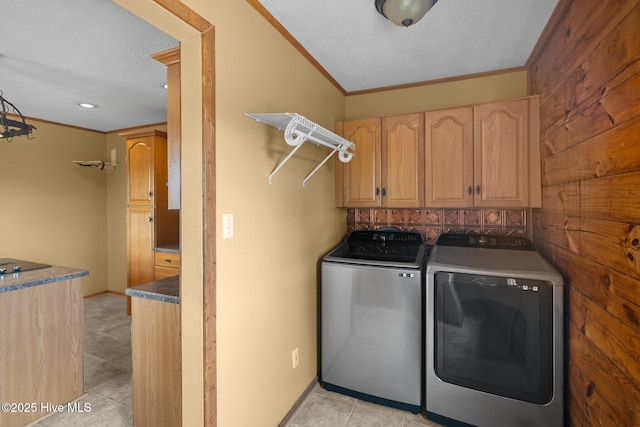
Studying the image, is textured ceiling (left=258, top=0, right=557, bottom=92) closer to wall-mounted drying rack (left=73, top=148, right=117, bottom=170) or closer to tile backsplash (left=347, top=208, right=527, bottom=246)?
tile backsplash (left=347, top=208, right=527, bottom=246)

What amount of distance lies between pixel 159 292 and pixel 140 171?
2589mm

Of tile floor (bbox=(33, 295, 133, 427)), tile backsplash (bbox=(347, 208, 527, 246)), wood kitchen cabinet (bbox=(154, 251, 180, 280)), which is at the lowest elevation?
tile floor (bbox=(33, 295, 133, 427))

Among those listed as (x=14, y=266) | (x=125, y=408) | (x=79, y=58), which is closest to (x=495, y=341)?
(x=125, y=408)

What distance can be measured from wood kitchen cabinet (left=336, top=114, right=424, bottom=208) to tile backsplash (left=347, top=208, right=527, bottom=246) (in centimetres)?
33

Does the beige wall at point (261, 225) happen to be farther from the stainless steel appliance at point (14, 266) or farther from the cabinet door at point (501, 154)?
the stainless steel appliance at point (14, 266)

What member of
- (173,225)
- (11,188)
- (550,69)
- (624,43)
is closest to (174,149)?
(624,43)

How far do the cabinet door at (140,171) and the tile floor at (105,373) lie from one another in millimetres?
1473

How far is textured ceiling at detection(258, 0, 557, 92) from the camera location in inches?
62.8

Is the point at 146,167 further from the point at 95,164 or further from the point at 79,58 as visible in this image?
the point at 79,58

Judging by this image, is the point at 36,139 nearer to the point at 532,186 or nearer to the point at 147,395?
the point at 147,395

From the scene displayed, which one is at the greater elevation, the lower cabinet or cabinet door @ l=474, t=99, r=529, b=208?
cabinet door @ l=474, t=99, r=529, b=208

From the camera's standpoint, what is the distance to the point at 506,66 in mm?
2275

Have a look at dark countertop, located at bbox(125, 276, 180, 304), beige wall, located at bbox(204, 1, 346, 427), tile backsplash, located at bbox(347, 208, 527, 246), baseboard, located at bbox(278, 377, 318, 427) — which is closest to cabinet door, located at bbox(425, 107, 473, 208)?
tile backsplash, located at bbox(347, 208, 527, 246)

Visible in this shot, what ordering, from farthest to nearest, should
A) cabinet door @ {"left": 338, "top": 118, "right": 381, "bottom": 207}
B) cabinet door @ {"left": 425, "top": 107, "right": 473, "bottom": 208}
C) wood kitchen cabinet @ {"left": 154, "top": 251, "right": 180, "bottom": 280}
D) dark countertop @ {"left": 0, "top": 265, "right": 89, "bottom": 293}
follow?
wood kitchen cabinet @ {"left": 154, "top": 251, "right": 180, "bottom": 280}
cabinet door @ {"left": 338, "top": 118, "right": 381, "bottom": 207}
cabinet door @ {"left": 425, "top": 107, "right": 473, "bottom": 208}
dark countertop @ {"left": 0, "top": 265, "right": 89, "bottom": 293}
